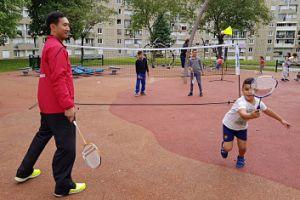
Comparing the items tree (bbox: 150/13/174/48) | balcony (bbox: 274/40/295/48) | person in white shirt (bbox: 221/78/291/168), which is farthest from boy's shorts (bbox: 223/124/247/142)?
balcony (bbox: 274/40/295/48)

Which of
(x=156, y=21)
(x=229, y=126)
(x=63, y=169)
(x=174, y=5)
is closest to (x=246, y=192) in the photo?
(x=229, y=126)

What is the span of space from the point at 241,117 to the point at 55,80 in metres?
2.60

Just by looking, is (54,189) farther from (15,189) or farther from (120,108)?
(120,108)

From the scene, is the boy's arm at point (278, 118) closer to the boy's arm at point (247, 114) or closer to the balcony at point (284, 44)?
the boy's arm at point (247, 114)

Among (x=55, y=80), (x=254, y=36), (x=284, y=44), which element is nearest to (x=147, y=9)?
(x=55, y=80)

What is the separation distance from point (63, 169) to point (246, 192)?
2.43 meters

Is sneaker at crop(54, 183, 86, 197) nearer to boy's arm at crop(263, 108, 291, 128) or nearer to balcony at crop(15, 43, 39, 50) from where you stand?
boy's arm at crop(263, 108, 291, 128)

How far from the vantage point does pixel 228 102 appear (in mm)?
10211

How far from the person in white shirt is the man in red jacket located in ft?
7.69

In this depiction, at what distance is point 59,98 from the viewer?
345 centimetres

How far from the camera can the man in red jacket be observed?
135 inches

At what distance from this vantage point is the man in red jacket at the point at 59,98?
11.2 ft

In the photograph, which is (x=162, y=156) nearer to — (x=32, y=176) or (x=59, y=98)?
(x=32, y=176)

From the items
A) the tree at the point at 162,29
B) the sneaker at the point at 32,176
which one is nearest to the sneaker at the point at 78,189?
the sneaker at the point at 32,176
